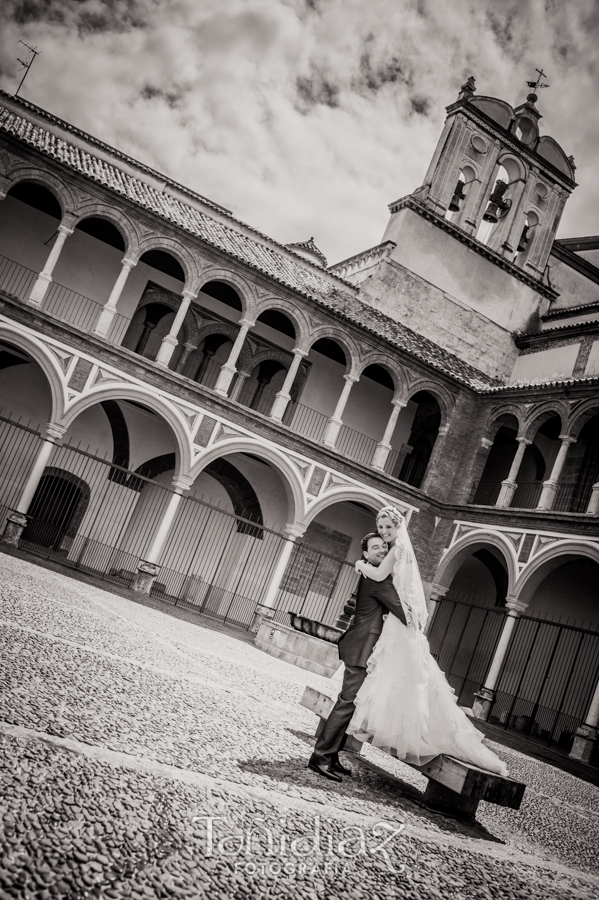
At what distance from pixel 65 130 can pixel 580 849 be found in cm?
1945

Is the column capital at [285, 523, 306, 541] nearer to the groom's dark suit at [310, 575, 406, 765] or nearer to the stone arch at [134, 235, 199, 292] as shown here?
the stone arch at [134, 235, 199, 292]

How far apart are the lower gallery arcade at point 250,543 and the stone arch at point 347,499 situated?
3 cm

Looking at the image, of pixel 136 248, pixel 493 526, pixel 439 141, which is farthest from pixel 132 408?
pixel 439 141

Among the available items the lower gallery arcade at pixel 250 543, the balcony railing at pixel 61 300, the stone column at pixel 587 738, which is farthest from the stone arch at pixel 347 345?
the stone column at pixel 587 738

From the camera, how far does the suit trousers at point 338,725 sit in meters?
4.33

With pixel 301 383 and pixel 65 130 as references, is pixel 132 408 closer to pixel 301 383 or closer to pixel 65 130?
pixel 301 383

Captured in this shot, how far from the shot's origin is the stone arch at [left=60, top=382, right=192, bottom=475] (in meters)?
15.7

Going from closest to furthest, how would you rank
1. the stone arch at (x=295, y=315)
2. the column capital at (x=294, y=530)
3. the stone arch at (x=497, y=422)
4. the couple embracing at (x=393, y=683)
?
the couple embracing at (x=393, y=683) < the column capital at (x=294, y=530) < the stone arch at (x=295, y=315) < the stone arch at (x=497, y=422)

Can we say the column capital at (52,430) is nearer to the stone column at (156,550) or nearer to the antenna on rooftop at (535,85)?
the stone column at (156,550)

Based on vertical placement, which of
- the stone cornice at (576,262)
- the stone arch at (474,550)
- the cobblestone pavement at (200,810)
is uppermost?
the stone cornice at (576,262)

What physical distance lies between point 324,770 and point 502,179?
22616 mm

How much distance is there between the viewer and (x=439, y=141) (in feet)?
73.9

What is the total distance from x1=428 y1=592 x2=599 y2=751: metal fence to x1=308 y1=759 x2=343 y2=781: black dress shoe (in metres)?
12.5

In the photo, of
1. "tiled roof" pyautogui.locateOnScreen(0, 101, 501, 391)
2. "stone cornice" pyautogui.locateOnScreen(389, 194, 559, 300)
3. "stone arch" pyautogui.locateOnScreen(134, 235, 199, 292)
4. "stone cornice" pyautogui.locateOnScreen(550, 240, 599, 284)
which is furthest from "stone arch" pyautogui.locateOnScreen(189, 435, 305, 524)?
"stone cornice" pyautogui.locateOnScreen(550, 240, 599, 284)
